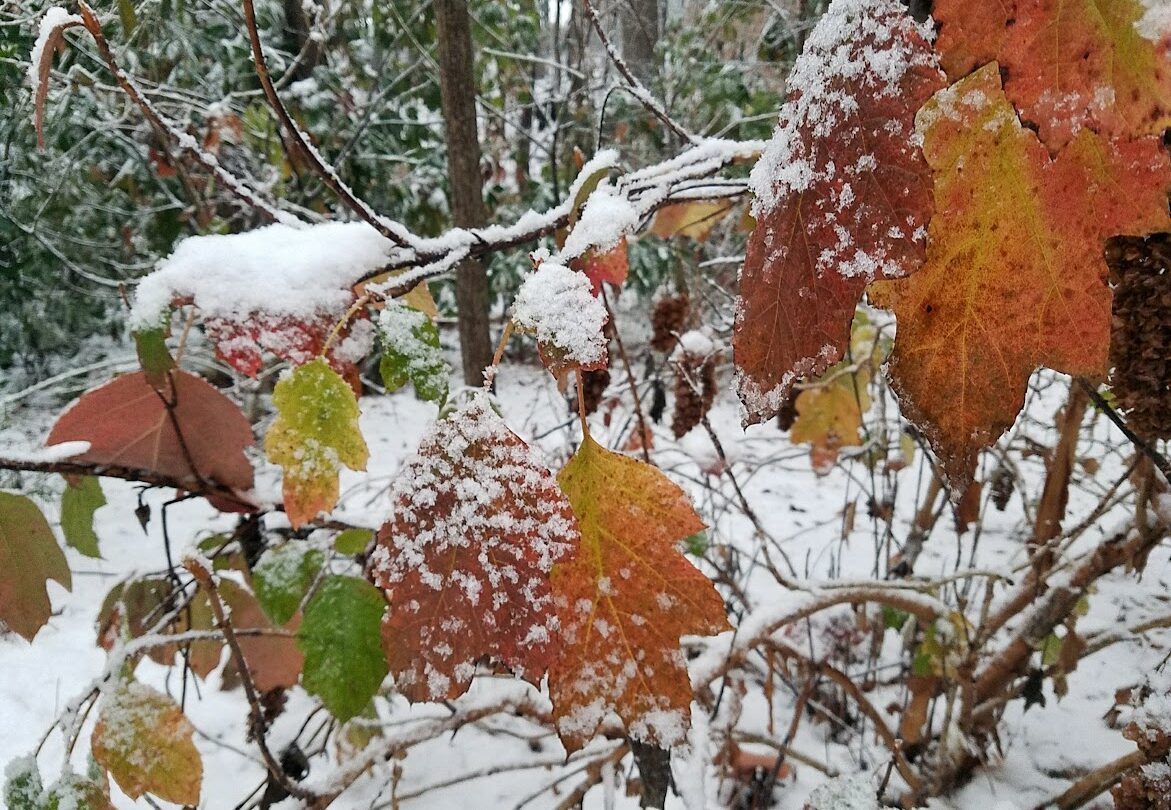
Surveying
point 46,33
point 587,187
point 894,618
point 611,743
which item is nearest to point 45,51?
point 46,33

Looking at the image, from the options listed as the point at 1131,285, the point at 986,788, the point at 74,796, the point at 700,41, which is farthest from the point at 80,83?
the point at 700,41

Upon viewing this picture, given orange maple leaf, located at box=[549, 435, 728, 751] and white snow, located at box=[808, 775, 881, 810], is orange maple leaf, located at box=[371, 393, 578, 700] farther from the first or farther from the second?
white snow, located at box=[808, 775, 881, 810]

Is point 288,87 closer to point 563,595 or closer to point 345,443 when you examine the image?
point 345,443

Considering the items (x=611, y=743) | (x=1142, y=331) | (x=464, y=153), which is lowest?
(x=611, y=743)

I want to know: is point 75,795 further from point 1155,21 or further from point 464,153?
point 464,153

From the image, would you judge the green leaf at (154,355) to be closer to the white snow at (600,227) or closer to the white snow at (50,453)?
the white snow at (50,453)

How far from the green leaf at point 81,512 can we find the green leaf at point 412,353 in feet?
1.14

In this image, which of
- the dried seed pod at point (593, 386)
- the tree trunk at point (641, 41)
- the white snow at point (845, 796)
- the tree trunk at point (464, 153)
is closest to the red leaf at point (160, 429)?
the dried seed pod at point (593, 386)

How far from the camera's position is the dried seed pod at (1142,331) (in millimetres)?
258

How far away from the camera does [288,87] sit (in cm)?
204

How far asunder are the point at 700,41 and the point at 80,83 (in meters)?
2.50

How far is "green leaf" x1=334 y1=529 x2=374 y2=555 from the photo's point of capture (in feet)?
2.03

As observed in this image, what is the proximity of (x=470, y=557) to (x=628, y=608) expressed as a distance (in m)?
0.08

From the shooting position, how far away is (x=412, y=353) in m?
0.37
